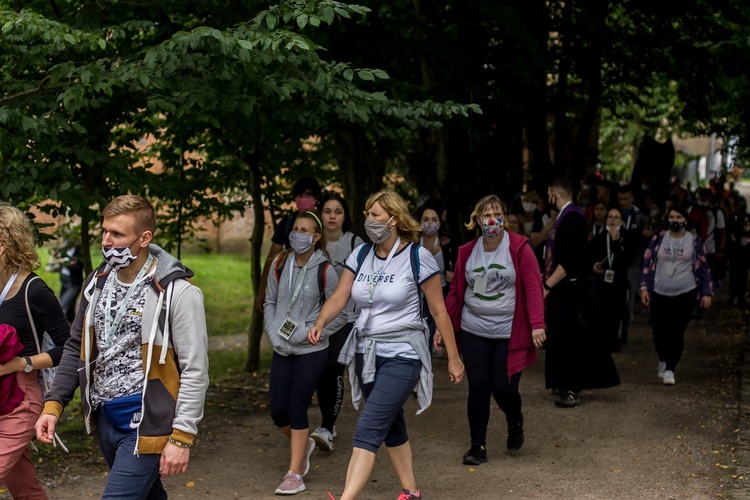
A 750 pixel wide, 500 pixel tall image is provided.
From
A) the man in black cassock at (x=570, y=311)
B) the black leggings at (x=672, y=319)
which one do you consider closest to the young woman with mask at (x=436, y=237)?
the man in black cassock at (x=570, y=311)

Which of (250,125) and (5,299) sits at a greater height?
(250,125)

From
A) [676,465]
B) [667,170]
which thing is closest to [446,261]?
[676,465]

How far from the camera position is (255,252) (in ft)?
41.4

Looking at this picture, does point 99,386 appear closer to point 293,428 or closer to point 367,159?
point 293,428

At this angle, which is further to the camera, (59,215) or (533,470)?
(59,215)

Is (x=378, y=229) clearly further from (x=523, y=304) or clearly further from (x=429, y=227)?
(x=429, y=227)

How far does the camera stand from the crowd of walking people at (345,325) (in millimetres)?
4488

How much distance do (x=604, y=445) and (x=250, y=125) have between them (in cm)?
377

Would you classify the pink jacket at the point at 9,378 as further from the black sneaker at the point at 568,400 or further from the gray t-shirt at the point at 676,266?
the gray t-shirt at the point at 676,266

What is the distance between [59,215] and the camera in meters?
8.83

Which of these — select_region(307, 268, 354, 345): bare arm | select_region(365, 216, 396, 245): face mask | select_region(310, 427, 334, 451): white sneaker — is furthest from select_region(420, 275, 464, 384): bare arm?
select_region(310, 427, 334, 451): white sneaker

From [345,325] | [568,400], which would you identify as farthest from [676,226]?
[345,325]

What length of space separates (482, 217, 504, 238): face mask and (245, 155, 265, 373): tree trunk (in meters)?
4.38

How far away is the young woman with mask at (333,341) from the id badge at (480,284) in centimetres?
90
